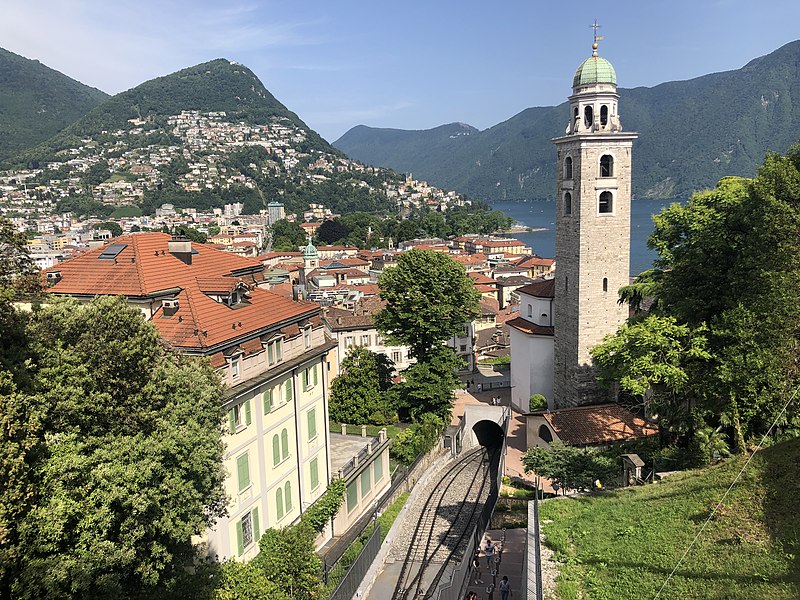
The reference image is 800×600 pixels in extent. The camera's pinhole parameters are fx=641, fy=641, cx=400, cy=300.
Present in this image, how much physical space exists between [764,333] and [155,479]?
1698 cm

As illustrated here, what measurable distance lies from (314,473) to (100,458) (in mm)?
12479

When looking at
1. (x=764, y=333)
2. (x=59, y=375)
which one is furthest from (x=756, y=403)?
(x=59, y=375)

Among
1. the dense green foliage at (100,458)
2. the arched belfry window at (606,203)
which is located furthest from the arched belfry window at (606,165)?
the dense green foliage at (100,458)

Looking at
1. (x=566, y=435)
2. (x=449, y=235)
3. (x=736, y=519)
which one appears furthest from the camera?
(x=449, y=235)

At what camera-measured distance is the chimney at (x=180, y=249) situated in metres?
21.2

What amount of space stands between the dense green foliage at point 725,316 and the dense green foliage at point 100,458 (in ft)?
51.0

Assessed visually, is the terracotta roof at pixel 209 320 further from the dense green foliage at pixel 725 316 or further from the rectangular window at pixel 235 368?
the dense green foliage at pixel 725 316

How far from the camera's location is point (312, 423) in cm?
2306

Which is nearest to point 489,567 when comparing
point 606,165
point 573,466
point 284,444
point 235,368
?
point 573,466

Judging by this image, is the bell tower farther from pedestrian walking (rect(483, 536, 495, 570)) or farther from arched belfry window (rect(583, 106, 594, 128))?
pedestrian walking (rect(483, 536, 495, 570))

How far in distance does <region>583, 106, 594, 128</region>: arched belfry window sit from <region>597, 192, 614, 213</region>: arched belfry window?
3703 millimetres

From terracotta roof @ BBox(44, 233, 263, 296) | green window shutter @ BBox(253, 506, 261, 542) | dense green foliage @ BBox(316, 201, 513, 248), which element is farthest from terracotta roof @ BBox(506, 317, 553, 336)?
dense green foliage @ BBox(316, 201, 513, 248)

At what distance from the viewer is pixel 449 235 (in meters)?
162

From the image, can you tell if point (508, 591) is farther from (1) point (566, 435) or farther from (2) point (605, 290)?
(2) point (605, 290)
